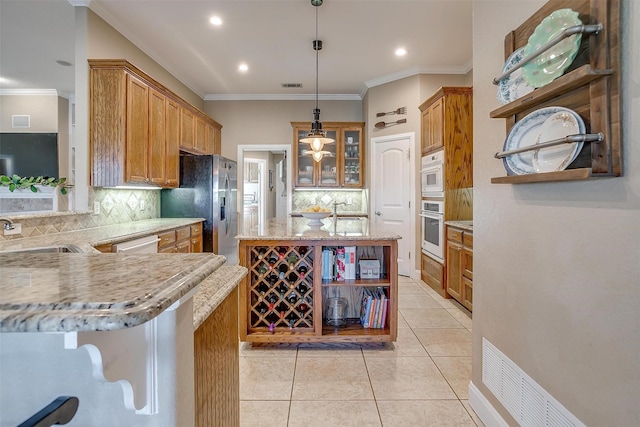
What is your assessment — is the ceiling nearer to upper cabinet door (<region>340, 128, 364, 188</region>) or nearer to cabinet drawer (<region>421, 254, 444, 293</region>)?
upper cabinet door (<region>340, 128, 364, 188</region>)

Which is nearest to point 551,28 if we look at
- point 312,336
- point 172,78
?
point 312,336

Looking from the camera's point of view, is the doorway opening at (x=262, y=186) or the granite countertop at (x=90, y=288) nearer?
the granite countertop at (x=90, y=288)

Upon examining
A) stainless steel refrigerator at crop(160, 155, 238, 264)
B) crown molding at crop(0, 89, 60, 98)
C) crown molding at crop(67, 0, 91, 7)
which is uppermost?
crown molding at crop(67, 0, 91, 7)

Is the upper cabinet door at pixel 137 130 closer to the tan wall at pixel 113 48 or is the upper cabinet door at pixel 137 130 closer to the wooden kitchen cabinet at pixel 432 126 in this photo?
the tan wall at pixel 113 48

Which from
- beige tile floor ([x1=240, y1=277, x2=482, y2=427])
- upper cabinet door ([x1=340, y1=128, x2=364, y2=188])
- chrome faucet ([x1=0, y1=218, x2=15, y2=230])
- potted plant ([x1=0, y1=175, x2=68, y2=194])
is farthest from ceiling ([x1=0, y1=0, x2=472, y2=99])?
beige tile floor ([x1=240, y1=277, x2=482, y2=427])

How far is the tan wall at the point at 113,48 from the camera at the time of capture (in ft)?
10.3

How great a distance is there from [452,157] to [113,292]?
387 cm

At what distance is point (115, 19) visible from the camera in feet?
11.2

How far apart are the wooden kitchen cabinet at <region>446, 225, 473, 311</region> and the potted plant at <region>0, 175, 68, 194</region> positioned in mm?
3830

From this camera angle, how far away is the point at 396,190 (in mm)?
4930

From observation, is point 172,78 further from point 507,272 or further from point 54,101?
point 507,272

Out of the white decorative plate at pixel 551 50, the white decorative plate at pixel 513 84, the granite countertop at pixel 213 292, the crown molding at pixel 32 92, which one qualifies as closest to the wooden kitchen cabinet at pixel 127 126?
the crown molding at pixel 32 92

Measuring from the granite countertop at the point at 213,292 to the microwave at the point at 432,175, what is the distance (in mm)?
3155

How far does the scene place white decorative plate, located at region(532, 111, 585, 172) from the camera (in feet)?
3.45
